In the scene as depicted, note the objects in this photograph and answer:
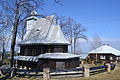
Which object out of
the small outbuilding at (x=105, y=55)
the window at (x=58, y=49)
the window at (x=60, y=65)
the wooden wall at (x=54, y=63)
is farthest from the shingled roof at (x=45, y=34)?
the small outbuilding at (x=105, y=55)

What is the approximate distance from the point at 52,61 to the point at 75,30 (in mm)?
28239

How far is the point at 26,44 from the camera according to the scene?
1172 inches

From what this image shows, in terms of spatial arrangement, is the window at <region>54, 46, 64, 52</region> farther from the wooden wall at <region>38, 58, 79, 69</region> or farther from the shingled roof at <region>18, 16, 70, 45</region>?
the wooden wall at <region>38, 58, 79, 69</region>

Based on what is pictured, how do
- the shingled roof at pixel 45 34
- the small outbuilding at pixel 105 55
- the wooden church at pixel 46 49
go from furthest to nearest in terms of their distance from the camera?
the small outbuilding at pixel 105 55, the shingled roof at pixel 45 34, the wooden church at pixel 46 49

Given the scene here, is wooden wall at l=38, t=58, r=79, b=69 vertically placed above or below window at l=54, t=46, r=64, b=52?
below

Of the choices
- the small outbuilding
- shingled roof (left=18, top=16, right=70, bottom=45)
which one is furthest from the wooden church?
the small outbuilding

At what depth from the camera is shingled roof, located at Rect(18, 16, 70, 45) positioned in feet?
94.0

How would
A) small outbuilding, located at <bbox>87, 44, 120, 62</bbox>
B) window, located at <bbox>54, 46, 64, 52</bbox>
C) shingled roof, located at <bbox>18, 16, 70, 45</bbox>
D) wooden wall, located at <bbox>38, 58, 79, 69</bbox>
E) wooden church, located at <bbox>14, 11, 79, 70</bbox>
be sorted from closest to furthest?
1. wooden wall, located at <bbox>38, 58, 79, 69</bbox>
2. wooden church, located at <bbox>14, 11, 79, 70</bbox>
3. window, located at <bbox>54, 46, 64, 52</bbox>
4. shingled roof, located at <bbox>18, 16, 70, 45</bbox>
5. small outbuilding, located at <bbox>87, 44, 120, 62</bbox>

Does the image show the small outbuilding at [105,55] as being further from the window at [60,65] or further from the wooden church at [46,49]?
the window at [60,65]

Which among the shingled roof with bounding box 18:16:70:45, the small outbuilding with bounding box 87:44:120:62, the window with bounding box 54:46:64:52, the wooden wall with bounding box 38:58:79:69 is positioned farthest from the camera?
the small outbuilding with bounding box 87:44:120:62

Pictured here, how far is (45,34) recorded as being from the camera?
2991 centimetres

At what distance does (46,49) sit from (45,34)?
9.83 feet

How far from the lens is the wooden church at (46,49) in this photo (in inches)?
1073

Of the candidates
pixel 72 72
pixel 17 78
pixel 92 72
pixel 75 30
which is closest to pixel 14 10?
pixel 17 78
